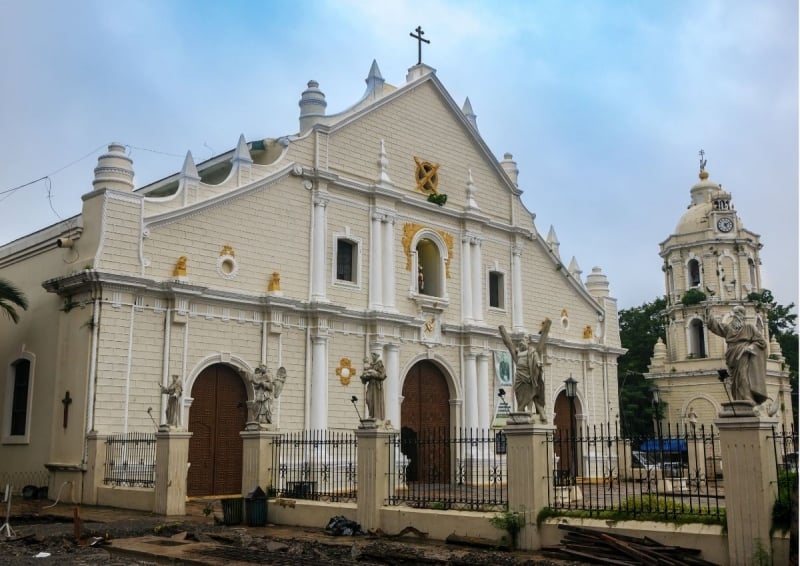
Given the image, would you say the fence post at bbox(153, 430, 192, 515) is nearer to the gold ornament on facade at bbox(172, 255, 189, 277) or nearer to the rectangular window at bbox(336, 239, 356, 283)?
the gold ornament on facade at bbox(172, 255, 189, 277)

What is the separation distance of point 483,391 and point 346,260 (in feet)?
21.0

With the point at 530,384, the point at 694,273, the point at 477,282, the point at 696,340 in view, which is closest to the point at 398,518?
the point at 530,384

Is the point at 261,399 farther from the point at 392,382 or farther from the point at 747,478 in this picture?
the point at 747,478

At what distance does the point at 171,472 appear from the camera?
18.0m

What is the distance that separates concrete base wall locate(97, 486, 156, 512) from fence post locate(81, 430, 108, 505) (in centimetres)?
16

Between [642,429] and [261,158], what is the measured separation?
3488 centimetres

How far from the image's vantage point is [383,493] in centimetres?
1568

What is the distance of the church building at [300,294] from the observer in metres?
20.6

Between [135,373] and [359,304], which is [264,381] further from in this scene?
[359,304]

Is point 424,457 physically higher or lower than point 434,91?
lower

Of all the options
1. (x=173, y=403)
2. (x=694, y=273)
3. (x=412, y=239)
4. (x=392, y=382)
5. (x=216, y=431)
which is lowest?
(x=216, y=431)

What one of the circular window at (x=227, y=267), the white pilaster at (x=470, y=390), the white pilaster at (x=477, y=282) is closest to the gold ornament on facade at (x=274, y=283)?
the circular window at (x=227, y=267)

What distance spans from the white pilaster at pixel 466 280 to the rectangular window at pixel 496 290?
1.36 m

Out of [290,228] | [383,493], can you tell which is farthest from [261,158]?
[383,493]
